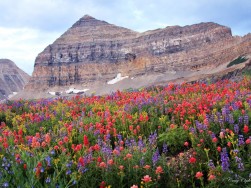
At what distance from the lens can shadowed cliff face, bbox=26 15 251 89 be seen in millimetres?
109688

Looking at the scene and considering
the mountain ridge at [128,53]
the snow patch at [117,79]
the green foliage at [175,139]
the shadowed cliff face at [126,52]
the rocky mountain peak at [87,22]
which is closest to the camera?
the green foliage at [175,139]

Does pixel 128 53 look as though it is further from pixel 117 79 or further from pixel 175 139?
pixel 175 139

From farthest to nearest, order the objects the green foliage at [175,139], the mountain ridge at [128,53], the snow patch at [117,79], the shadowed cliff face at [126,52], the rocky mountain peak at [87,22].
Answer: the rocky mountain peak at [87,22]
the snow patch at [117,79]
the shadowed cliff face at [126,52]
the mountain ridge at [128,53]
the green foliage at [175,139]

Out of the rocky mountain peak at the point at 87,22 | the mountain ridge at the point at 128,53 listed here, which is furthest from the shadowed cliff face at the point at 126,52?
the rocky mountain peak at the point at 87,22

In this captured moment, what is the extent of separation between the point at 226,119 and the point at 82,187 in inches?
119

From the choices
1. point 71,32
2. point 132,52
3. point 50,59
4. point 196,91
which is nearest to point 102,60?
point 132,52

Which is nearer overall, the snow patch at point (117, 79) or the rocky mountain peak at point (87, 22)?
the snow patch at point (117, 79)

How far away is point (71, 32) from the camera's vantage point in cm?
16488

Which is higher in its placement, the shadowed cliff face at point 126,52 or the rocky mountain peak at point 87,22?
the rocky mountain peak at point 87,22

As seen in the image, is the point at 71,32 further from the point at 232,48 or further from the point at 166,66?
the point at 232,48

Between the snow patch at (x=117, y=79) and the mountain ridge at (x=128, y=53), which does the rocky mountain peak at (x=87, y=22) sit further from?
the snow patch at (x=117, y=79)

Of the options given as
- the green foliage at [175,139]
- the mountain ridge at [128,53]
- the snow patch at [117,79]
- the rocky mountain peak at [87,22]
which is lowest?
the snow patch at [117,79]

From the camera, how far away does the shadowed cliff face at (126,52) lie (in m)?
110

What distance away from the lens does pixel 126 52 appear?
13438 centimetres
